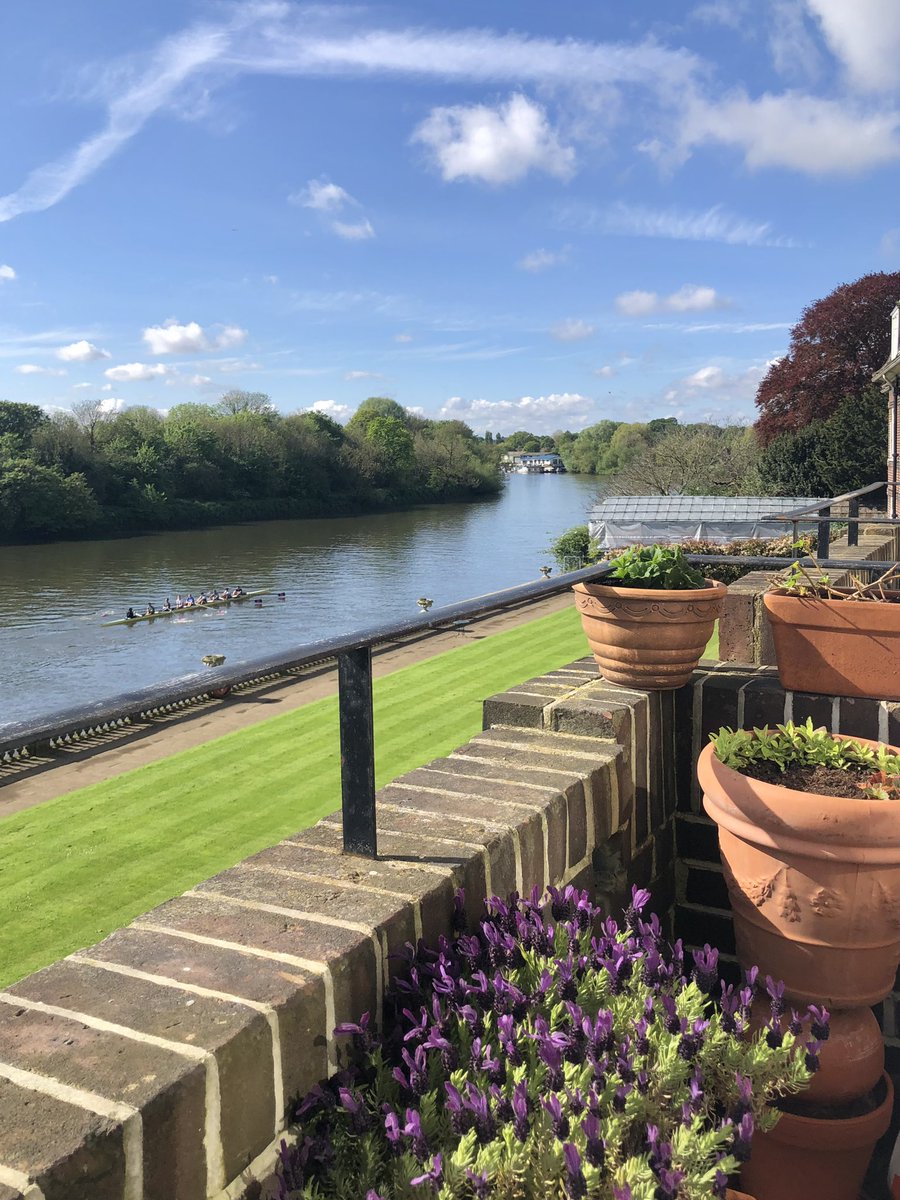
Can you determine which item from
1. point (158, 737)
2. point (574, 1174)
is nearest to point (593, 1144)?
point (574, 1174)

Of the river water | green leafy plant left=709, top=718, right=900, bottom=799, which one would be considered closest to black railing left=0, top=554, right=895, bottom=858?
green leafy plant left=709, top=718, right=900, bottom=799

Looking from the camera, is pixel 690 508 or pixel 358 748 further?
pixel 690 508

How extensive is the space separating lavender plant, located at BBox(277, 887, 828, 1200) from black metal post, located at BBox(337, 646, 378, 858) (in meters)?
0.28

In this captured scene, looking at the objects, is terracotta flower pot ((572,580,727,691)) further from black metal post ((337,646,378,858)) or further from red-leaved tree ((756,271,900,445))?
red-leaved tree ((756,271,900,445))

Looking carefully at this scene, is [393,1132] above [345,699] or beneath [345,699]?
beneath

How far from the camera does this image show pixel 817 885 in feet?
6.15

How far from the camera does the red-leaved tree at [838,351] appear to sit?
Result: 4069cm

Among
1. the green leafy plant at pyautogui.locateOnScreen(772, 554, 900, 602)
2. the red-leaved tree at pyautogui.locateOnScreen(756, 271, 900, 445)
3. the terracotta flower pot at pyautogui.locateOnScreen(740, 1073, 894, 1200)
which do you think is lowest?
the terracotta flower pot at pyautogui.locateOnScreen(740, 1073, 894, 1200)

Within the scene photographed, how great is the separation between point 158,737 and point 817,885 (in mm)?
16522

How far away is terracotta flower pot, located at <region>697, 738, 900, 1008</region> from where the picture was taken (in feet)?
5.95

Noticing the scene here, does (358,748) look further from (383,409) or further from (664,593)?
(383,409)

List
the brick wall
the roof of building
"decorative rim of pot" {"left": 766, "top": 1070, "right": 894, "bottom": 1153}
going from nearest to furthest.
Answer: the brick wall → "decorative rim of pot" {"left": 766, "top": 1070, "right": 894, "bottom": 1153} → the roof of building

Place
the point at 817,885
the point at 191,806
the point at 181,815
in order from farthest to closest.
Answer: the point at 191,806
the point at 181,815
the point at 817,885

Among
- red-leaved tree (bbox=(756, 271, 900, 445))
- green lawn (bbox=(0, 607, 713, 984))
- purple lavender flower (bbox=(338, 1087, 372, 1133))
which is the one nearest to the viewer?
purple lavender flower (bbox=(338, 1087, 372, 1133))
